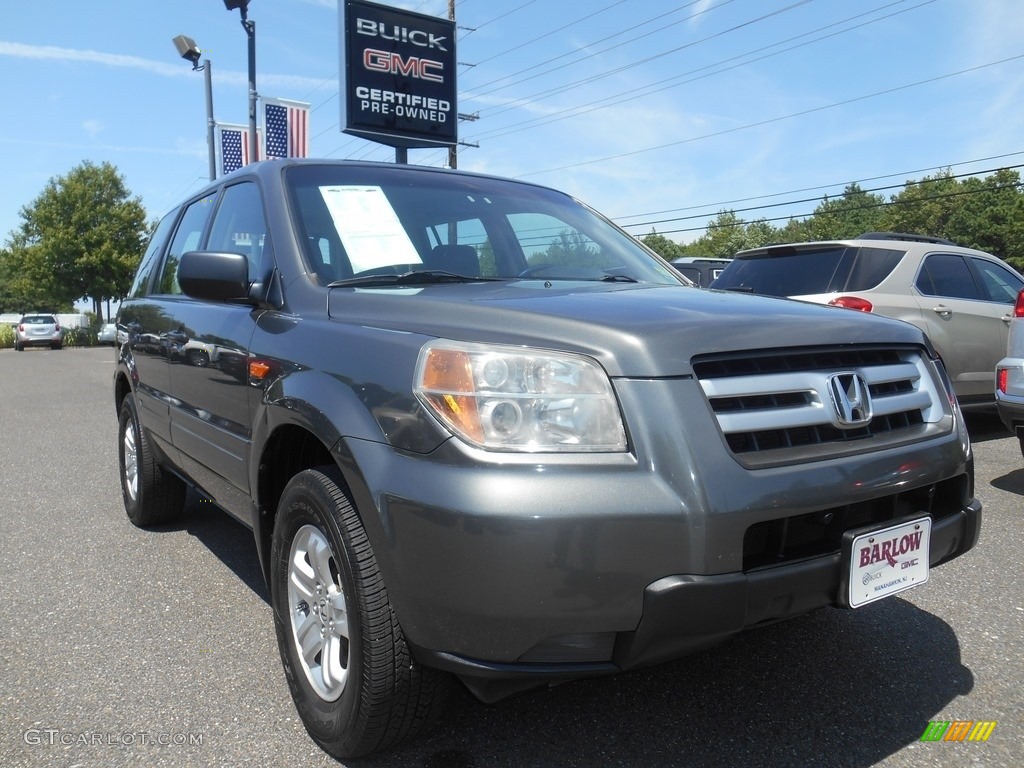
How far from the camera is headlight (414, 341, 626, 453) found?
1.88m

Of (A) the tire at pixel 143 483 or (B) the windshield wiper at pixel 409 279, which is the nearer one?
(B) the windshield wiper at pixel 409 279

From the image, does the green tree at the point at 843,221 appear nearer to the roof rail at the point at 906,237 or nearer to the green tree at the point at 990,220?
the green tree at the point at 990,220

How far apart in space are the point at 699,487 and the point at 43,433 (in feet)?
28.5

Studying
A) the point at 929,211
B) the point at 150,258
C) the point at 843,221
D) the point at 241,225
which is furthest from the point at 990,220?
the point at 241,225

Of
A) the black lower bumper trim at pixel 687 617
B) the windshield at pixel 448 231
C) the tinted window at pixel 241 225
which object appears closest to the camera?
the black lower bumper trim at pixel 687 617

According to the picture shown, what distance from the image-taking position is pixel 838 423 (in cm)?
211

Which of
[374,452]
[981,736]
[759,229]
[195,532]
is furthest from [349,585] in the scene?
[759,229]

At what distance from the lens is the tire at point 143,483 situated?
448cm

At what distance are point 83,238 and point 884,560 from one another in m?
45.7

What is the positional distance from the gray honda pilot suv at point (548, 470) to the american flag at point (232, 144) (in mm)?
17120

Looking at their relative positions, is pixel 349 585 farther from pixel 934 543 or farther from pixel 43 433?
pixel 43 433

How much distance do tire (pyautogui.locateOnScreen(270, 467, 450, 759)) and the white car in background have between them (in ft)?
14.3

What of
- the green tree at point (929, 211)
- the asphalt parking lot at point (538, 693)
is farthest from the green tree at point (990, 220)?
the asphalt parking lot at point (538, 693)

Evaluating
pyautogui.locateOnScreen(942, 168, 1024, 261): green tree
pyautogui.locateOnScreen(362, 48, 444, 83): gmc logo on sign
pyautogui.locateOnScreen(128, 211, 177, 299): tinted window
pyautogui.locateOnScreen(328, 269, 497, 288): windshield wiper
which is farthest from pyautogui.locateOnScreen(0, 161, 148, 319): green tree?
pyautogui.locateOnScreen(942, 168, 1024, 261): green tree
